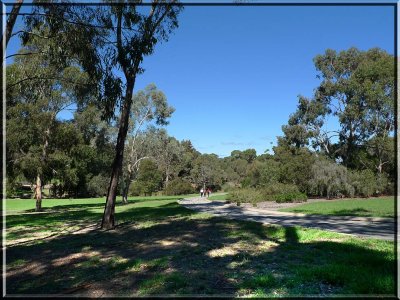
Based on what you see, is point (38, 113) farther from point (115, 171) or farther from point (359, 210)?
point (359, 210)

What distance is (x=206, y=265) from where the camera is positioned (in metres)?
6.81

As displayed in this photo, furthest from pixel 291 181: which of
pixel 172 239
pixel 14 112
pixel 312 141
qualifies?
pixel 172 239

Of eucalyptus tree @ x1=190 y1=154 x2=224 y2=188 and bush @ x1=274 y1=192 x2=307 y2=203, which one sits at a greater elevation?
eucalyptus tree @ x1=190 y1=154 x2=224 y2=188

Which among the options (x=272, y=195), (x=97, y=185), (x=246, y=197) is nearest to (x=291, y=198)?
(x=272, y=195)

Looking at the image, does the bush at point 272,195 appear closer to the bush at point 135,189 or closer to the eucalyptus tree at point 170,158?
the bush at point 135,189

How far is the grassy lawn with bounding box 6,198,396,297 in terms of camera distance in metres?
5.19

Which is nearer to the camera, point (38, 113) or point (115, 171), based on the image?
Result: point (115, 171)

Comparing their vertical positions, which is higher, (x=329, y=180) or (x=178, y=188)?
(x=329, y=180)

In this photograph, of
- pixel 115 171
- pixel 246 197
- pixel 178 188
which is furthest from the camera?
pixel 178 188

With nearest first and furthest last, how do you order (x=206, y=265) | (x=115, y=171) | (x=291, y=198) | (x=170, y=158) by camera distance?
(x=206, y=265) < (x=115, y=171) < (x=291, y=198) < (x=170, y=158)

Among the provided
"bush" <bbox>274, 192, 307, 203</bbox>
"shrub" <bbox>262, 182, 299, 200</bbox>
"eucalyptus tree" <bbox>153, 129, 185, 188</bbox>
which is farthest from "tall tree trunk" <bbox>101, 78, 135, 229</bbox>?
"eucalyptus tree" <bbox>153, 129, 185, 188</bbox>

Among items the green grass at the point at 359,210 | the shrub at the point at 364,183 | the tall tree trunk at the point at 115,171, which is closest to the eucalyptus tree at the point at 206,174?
the shrub at the point at 364,183

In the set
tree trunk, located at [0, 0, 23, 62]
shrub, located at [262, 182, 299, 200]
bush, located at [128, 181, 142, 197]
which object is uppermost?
tree trunk, located at [0, 0, 23, 62]

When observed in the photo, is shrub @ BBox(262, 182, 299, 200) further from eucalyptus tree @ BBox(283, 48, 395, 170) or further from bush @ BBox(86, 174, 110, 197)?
bush @ BBox(86, 174, 110, 197)
